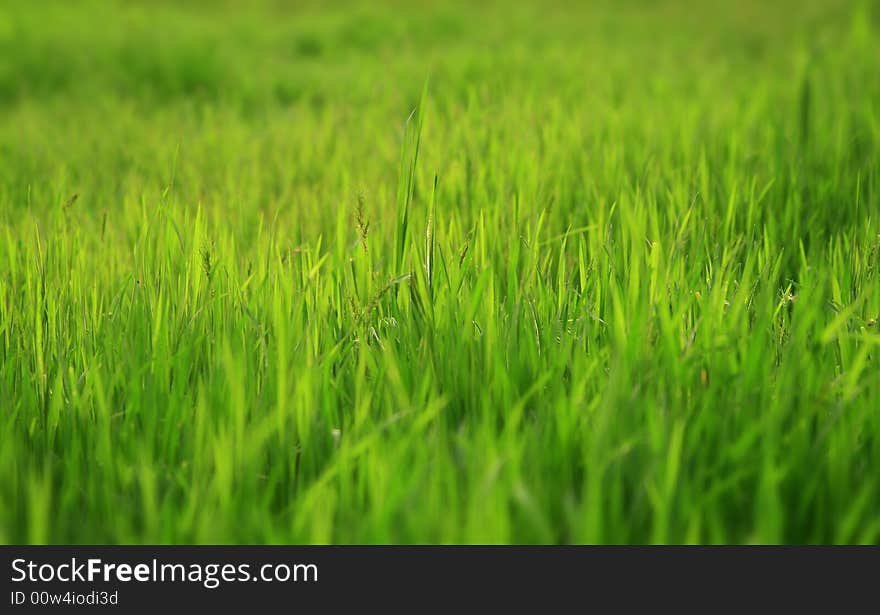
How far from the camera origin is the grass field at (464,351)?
1096 mm

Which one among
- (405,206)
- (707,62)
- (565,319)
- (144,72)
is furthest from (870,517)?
(707,62)

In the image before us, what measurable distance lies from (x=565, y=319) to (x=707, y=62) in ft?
16.9

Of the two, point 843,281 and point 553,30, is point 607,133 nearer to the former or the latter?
point 843,281

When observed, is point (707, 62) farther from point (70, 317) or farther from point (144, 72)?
point (70, 317)

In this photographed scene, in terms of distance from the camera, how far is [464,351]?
1.38 meters

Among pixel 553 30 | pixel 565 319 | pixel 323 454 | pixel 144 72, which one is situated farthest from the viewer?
pixel 553 30

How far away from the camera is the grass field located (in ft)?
3.59

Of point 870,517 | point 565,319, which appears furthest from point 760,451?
point 565,319

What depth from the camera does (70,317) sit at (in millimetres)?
1709
